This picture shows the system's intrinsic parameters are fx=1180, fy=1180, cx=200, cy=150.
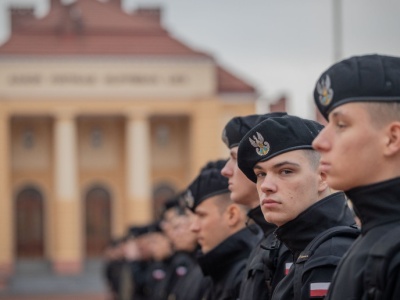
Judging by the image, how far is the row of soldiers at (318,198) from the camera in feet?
12.0

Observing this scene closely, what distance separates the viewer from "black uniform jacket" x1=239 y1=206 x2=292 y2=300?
5266 mm

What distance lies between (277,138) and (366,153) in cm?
139

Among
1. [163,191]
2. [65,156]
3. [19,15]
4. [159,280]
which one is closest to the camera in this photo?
[159,280]

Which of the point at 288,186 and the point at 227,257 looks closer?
the point at 288,186

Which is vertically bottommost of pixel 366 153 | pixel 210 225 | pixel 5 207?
pixel 5 207

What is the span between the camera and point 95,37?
166 ft

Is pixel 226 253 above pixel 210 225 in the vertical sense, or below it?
below

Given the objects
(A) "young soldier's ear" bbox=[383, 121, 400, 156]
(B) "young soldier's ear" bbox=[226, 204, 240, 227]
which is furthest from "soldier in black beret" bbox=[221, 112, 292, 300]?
(A) "young soldier's ear" bbox=[383, 121, 400, 156]

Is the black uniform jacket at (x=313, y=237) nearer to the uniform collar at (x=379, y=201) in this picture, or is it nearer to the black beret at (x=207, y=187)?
the uniform collar at (x=379, y=201)

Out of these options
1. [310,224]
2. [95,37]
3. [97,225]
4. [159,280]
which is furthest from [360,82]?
[97,225]

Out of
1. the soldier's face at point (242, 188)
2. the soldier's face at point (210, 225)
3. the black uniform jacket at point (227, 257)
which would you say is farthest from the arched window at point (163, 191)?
the soldier's face at point (242, 188)

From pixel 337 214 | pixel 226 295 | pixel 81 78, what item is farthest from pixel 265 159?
pixel 81 78

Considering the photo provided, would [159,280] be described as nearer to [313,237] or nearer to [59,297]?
[313,237]

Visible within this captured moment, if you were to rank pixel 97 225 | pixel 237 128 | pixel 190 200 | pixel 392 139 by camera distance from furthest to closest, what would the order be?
pixel 97 225 < pixel 190 200 < pixel 237 128 < pixel 392 139
